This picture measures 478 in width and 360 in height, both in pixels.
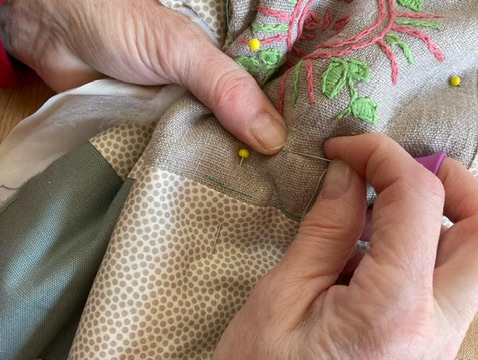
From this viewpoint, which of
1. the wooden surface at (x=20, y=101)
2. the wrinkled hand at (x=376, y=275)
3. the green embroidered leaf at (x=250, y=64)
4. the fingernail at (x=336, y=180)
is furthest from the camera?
the wooden surface at (x=20, y=101)

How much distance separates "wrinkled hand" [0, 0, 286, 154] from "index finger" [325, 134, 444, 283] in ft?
0.46

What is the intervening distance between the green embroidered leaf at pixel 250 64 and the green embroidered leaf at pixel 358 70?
0.46 ft

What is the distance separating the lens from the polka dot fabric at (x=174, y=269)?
673 mm

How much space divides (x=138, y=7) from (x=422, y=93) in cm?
44

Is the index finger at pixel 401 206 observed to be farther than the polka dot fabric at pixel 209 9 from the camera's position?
No

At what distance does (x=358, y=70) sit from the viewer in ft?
2.12

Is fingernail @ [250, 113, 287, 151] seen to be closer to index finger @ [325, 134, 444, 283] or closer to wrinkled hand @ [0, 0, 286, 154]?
wrinkled hand @ [0, 0, 286, 154]

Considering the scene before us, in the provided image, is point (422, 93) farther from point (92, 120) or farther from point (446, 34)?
point (92, 120)

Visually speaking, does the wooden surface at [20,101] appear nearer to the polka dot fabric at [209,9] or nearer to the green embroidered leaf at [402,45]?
the polka dot fabric at [209,9]

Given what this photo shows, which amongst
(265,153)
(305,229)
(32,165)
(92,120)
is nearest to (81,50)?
(92,120)

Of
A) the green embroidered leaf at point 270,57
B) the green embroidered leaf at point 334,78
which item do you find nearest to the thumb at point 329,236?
the green embroidered leaf at point 334,78

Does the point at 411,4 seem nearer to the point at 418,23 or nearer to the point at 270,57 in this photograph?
the point at 418,23

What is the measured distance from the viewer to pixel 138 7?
0.79m

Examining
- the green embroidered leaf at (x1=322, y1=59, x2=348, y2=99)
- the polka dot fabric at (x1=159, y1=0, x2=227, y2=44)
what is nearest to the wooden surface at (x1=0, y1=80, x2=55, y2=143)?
the polka dot fabric at (x1=159, y1=0, x2=227, y2=44)
